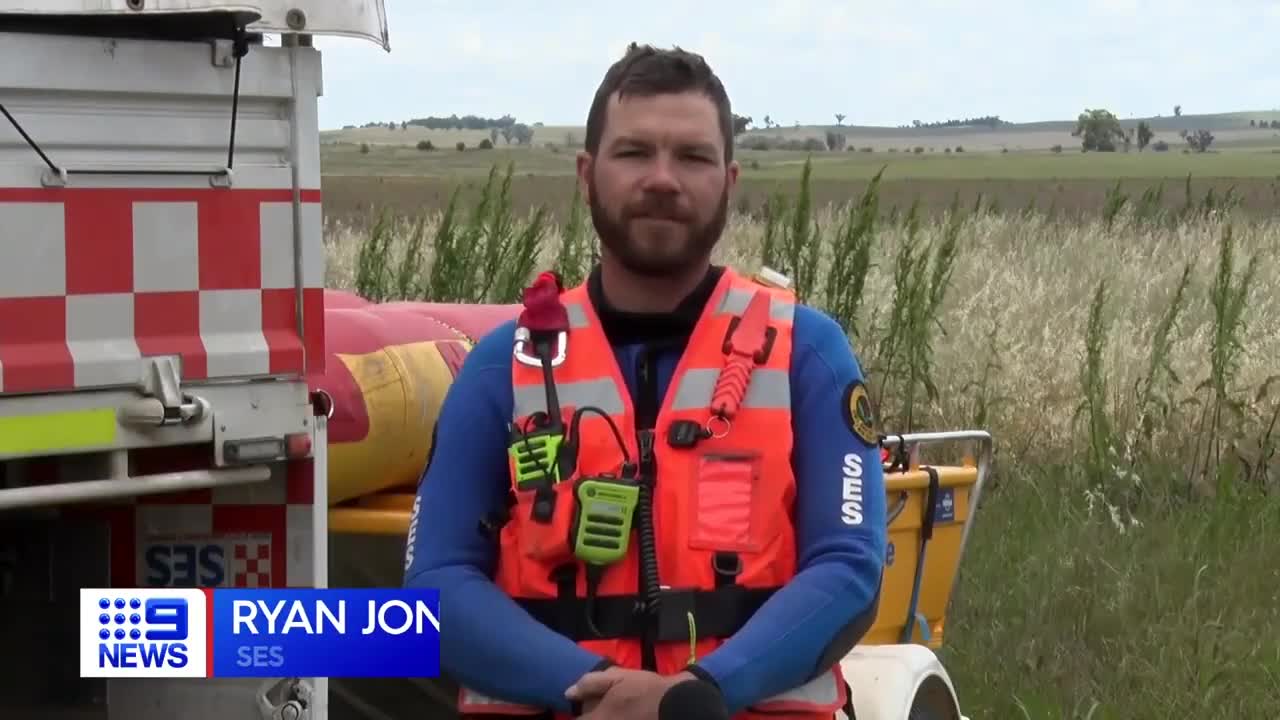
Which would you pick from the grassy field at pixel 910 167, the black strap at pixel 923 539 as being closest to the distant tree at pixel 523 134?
the grassy field at pixel 910 167

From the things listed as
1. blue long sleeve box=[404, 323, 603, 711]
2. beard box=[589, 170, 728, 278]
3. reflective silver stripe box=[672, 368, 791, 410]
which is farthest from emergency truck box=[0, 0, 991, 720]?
reflective silver stripe box=[672, 368, 791, 410]

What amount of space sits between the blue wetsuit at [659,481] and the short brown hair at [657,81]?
248 millimetres

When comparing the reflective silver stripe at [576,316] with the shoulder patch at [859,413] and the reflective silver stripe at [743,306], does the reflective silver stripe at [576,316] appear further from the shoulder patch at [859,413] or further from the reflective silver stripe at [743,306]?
the shoulder patch at [859,413]

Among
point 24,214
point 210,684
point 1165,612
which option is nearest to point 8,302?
point 24,214

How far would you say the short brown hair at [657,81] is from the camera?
3.08 metres

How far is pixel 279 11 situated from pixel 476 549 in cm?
118

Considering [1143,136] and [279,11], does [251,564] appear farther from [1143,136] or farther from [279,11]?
[1143,136]

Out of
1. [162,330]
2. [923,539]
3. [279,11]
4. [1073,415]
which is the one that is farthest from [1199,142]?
[162,330]

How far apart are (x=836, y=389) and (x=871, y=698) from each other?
1.18 m

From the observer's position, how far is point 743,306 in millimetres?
3078

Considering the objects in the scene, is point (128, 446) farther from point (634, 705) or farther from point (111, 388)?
point (634, 705)

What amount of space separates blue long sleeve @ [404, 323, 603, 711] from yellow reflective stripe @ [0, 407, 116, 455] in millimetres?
643

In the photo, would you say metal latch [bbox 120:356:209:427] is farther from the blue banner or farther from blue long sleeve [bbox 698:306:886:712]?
blue long sleeve [bbox 698:306:886:712]

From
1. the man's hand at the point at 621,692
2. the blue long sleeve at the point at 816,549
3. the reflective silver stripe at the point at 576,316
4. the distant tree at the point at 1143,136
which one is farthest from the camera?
the distant tree at the point at 1143,136
